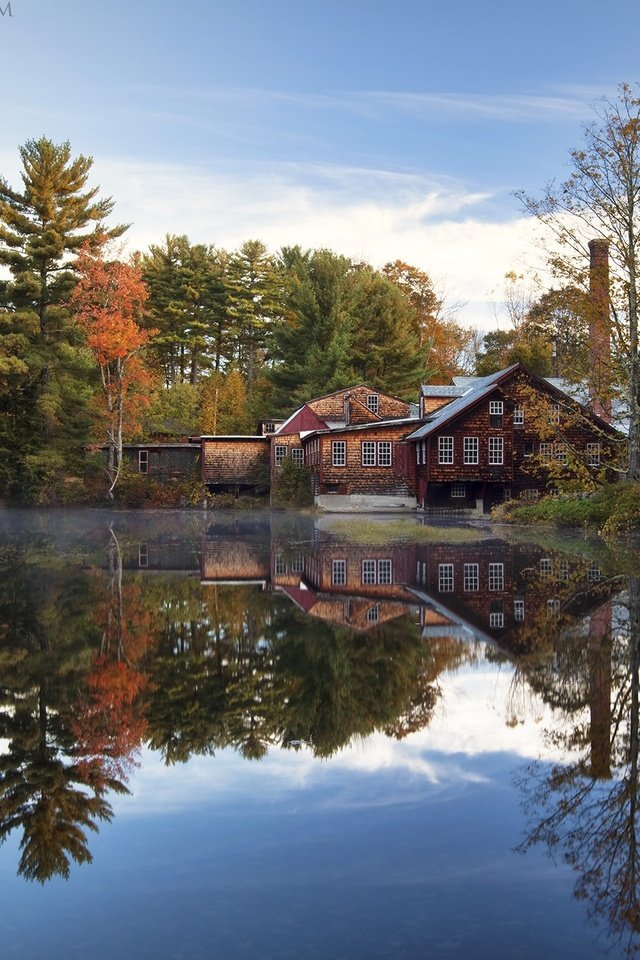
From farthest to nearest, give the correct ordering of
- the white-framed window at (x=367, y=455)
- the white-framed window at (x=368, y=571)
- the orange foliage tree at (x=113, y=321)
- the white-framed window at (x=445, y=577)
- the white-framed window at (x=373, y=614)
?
Result: the orange foliage tree at (x=113, y=321) → the white-framed window at (x=367, y=455) → the white-framed window at (x=368, y=571) → the white-framed window at (x=445, y=577) → the white-framed window at (x=373, y=614)

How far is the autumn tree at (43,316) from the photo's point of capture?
54438mm

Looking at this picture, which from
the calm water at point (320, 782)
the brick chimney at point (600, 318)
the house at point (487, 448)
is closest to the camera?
the calm water at point (320, 782)

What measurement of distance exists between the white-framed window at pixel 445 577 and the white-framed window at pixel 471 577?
26 cm

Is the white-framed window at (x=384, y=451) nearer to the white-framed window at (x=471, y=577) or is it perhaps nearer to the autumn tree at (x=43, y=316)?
the autumn tree at (x=43, y=316)

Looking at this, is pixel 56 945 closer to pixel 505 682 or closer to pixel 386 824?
pixel 386 824

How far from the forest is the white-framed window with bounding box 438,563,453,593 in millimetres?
14319

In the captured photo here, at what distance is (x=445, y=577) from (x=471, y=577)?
469 mm

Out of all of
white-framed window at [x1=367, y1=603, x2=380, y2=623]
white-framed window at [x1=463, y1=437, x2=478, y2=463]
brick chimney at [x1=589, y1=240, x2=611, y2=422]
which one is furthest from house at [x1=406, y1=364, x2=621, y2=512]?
white-framed window at [x1=367, y1=603, x2=380, y2=623]

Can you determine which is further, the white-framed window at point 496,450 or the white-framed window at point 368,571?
the white-framed window at point 496,450

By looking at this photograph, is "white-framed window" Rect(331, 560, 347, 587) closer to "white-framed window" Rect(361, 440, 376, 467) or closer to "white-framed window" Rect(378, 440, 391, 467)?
"white-framed window" Rect(361, 440, 376, 467)

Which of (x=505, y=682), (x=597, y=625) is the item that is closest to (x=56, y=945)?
(x=505, y=682)

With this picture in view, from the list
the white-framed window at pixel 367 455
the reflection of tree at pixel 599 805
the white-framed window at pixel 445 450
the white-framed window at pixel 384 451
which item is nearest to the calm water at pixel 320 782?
the reflection of tree at pixel 599 805

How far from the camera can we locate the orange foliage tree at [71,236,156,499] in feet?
177

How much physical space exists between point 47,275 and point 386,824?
55887mm
